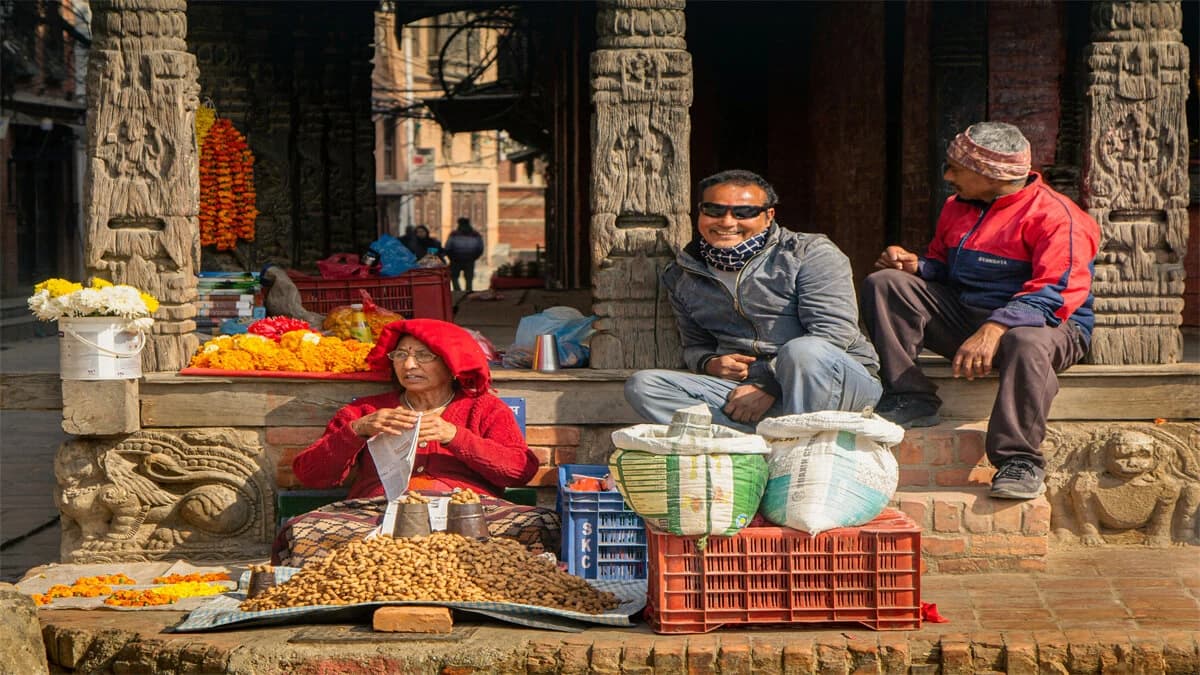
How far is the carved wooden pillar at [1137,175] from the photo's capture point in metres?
7.00

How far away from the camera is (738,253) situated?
6598 mm

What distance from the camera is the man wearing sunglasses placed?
6.45 m

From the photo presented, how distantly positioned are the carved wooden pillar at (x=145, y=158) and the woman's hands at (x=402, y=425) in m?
1.38

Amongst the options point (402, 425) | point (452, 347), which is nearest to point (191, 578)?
point (402, 425)

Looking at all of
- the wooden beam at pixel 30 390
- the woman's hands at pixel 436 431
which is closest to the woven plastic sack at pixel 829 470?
the woman's hands at pixel 436 431

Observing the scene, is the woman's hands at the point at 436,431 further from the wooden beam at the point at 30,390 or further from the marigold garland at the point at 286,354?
the wooden beam at the point at 30,390

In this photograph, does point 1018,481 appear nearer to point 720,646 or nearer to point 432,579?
point 720,646

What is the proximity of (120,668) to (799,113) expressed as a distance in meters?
7.65

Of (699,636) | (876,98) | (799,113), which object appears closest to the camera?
(699,636)

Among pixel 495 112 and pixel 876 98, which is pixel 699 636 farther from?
pixel 495 112

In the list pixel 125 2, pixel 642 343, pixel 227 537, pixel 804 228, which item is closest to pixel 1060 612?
pixel 642 343

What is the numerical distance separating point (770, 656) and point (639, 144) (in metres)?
2.69

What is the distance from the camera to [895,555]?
218 inches

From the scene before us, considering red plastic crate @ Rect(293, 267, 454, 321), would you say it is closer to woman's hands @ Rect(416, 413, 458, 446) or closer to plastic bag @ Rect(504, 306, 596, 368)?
plastic bag @ Rect(504, 306, 596, 368)
